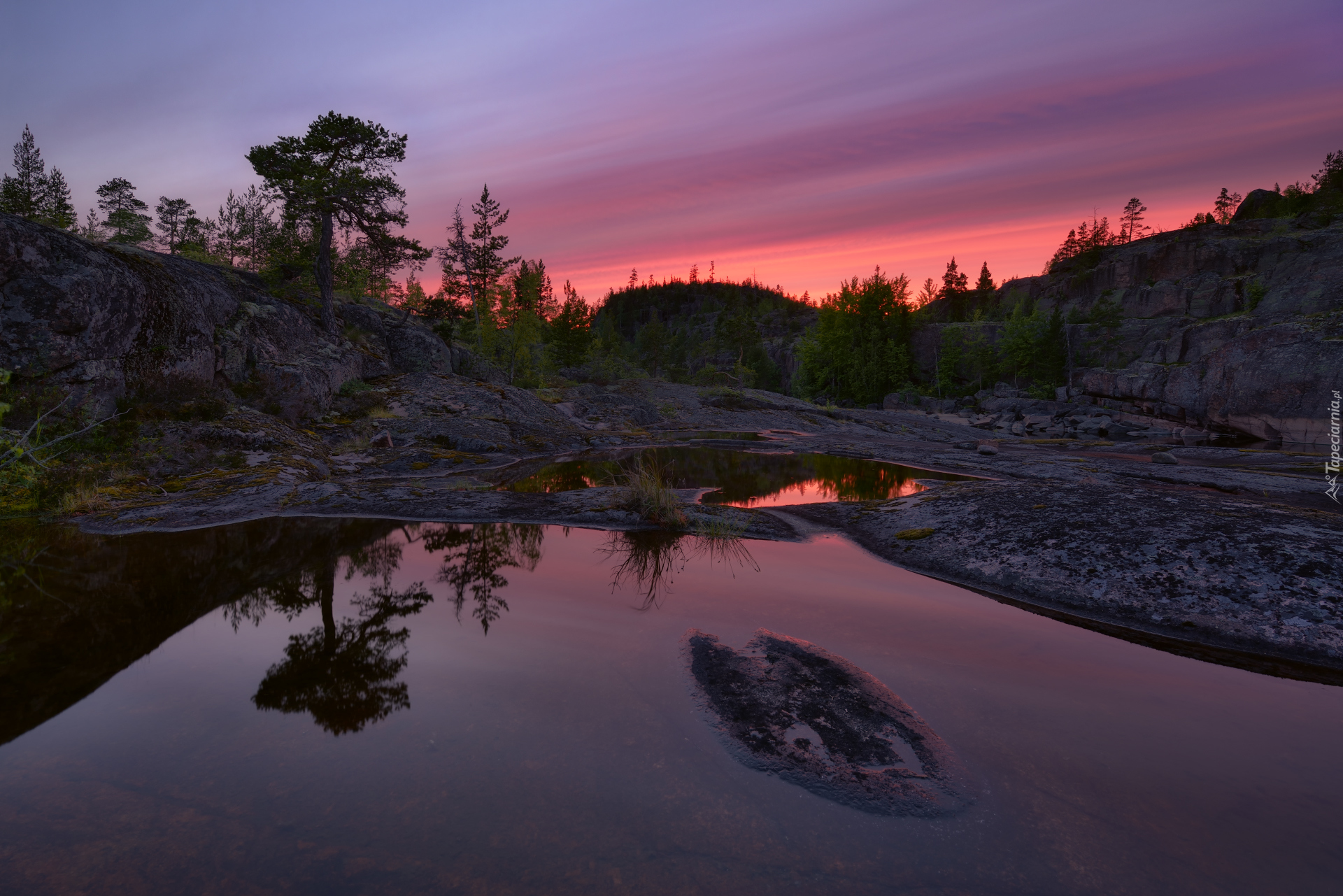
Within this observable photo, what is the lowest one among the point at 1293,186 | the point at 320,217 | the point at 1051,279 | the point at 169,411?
the point at 169,411

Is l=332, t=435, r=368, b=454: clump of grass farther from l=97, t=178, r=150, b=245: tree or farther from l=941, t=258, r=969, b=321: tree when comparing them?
l=941, t=258, r=969, b=321: tree

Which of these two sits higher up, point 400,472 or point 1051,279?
point 1051,279

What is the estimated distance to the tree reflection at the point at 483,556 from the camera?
6.97 m

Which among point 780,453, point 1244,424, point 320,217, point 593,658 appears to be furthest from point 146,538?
point 1244,424

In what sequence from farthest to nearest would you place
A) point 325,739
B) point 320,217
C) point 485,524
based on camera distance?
point 320,217 < point 485,524 < point 325,739

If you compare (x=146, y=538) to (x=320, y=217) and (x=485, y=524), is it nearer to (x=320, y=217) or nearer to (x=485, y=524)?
(x=485, y=524)

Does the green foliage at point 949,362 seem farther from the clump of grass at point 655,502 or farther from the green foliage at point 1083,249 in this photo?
the clump of grass at point 655,502

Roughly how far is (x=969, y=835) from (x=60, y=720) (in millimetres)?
6472

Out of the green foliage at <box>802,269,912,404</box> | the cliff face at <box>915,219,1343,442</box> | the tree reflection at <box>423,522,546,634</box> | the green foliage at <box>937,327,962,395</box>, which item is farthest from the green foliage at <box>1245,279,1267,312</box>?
the tree reflection at <box>423,522,546,634</box>

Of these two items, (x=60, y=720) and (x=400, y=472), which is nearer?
(x=60, y=720)

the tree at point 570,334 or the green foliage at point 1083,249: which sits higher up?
the green foliage at point 1083,249

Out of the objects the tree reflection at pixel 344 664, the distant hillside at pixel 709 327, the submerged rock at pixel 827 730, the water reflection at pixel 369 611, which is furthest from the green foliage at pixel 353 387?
the distant hillside at pixel 709 327

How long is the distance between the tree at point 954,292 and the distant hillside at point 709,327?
27.5 meters

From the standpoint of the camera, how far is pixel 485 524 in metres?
10.8
